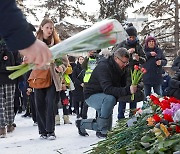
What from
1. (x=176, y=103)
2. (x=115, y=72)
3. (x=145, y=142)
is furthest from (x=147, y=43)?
(x=145, y=142)

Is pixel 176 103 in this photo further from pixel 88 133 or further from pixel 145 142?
pixel 88 133

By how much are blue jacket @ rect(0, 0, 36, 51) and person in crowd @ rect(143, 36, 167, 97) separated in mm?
6883

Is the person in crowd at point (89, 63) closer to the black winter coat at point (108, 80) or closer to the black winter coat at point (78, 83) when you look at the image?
the black winter coat at point (78, 83)

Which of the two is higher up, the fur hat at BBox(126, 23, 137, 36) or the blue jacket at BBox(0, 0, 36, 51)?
the fur hat at BBox(126, 23, 137, 36)

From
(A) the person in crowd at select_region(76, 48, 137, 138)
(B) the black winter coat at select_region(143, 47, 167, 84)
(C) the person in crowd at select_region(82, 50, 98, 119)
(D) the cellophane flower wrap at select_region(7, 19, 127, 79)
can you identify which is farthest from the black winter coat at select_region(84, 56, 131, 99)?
(D) the cellophane flower wrap at select_region(7, 19, 127, 79)

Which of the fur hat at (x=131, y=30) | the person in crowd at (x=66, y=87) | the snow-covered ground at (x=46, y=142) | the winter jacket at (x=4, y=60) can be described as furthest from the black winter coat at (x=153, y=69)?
the winter jacket at (x=4, y=60)

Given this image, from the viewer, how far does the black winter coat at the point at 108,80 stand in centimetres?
584

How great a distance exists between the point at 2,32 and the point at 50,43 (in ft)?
13.1

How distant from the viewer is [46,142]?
5.91 metres

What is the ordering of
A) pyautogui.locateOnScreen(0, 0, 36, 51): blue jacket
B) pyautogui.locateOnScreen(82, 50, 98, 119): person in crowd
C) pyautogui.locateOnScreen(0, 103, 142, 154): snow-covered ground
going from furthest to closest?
pyautogui.locateOnScreen(82, 50, 98, 119): person in crowd → pyautogui.locateOnScreen(0, 103, 142, 154): snow-covered ground → pyautogui.locateOnScreen(0, 0, 36, 51): blue jacket

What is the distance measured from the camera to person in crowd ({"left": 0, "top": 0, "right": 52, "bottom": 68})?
1.96 m

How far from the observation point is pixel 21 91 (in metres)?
10.5

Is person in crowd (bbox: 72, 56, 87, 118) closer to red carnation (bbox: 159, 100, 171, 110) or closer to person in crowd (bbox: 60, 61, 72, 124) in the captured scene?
person in crowd (bbox: 60, 61, 72, 124)

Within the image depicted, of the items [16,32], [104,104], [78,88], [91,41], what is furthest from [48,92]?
[16,32]
